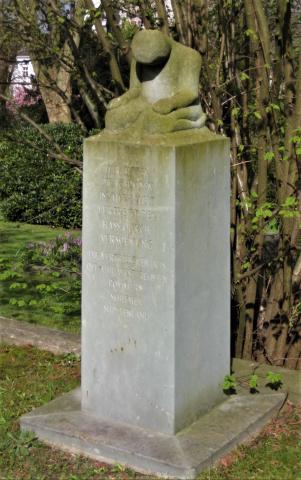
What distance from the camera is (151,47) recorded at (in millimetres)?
5062

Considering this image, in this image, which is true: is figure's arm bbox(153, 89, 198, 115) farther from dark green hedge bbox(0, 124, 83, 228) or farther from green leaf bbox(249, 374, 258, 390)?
dark green hedge bbox(0, 124, 83, 228)

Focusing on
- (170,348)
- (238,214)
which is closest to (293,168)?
(238,214)

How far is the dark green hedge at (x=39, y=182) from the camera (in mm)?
14141

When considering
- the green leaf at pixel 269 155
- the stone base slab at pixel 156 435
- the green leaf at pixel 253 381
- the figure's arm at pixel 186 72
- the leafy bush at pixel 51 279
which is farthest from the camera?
the leafy bush at pixel 51 279

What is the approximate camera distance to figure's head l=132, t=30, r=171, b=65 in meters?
5.06

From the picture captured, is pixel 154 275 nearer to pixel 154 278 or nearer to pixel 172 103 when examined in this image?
pixel 154 278

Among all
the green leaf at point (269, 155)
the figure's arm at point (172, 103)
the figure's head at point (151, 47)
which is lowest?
the green leaf at point (269, 155)

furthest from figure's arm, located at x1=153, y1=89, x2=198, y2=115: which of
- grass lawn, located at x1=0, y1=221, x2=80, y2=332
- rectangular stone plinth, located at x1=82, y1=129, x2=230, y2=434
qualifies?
grass lawn, located at x1=0, y1=221, x2=80, y2=332

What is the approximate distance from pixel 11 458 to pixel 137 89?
2341mm

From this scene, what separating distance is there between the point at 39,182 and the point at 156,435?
9876mm

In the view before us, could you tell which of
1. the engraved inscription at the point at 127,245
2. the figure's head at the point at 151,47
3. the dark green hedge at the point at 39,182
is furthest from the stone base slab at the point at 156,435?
the dark green hedge at the point at 39,182

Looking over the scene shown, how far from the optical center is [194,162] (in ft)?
16.4

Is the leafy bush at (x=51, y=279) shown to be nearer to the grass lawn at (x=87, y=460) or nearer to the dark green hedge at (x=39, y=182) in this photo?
the grass lawn at (x=87, y=460)

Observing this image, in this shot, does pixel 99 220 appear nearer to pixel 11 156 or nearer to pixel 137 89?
pixel 137 89
